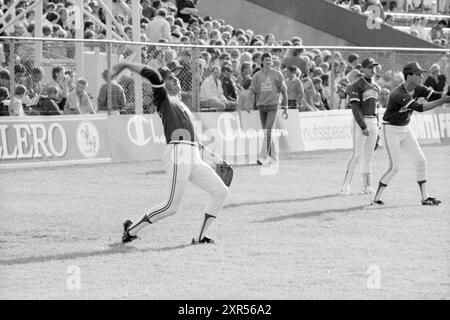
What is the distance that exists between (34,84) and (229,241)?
882cm

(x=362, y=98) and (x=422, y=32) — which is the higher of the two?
(x=422, y=32)

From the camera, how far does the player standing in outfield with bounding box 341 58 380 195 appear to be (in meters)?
15.9

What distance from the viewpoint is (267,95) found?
68.2ft

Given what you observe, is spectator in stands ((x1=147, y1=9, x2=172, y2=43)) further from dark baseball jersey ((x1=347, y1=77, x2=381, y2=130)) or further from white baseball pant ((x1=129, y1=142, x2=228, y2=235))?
white baseball pant ((x1=129, y1=142, x2=228, y2=235))

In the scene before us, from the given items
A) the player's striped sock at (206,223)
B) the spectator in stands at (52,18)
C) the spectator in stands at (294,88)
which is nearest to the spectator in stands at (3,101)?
the spectator in stands at (52,18)

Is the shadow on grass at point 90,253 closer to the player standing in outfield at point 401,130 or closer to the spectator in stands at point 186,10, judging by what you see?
the player standing in outfield at point 401,130

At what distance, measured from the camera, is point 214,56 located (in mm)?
23125

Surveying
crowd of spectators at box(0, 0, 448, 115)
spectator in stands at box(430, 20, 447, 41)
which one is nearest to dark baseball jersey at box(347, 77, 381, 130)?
crowd of spectators at box(0, 0, 448, 115)

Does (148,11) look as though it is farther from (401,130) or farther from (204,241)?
(204,241)

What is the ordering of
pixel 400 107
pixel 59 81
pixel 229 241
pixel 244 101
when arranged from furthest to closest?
pixel 244 101 → pixel 59 81 → pixel 400 107 → pixel 229 241

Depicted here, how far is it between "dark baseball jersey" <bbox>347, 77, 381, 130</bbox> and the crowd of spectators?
423 centimetres

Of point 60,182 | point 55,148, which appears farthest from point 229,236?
point 55,148

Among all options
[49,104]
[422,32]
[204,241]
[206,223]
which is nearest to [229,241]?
[204,241]
